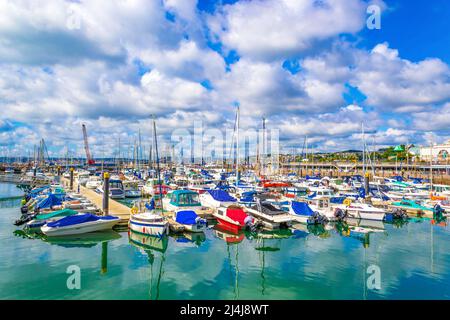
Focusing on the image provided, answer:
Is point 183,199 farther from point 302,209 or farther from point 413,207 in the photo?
point 413,207

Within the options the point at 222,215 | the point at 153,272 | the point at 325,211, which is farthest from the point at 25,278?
the point at 325,211

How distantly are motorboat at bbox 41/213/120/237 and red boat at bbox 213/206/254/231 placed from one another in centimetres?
1166

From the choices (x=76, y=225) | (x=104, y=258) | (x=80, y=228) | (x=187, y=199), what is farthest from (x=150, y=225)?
(x=187, y=199)

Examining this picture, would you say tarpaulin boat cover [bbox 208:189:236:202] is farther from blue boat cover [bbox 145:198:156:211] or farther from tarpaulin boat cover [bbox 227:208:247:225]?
blue boat cover [bbox 145:198:156:211]

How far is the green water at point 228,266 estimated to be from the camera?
16.8 m

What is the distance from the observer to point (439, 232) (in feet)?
103

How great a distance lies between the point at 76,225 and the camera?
28031mm

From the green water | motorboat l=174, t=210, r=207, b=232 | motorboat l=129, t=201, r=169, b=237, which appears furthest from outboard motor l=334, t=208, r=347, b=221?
motorboat l=129, t=201, r=169, b=237

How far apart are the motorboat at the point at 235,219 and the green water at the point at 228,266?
5.49 feet

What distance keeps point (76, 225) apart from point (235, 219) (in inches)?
616

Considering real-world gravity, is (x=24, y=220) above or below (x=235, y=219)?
below

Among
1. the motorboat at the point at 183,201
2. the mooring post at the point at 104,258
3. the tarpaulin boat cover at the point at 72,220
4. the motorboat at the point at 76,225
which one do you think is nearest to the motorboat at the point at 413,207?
the motorboat at the point at 183,201
